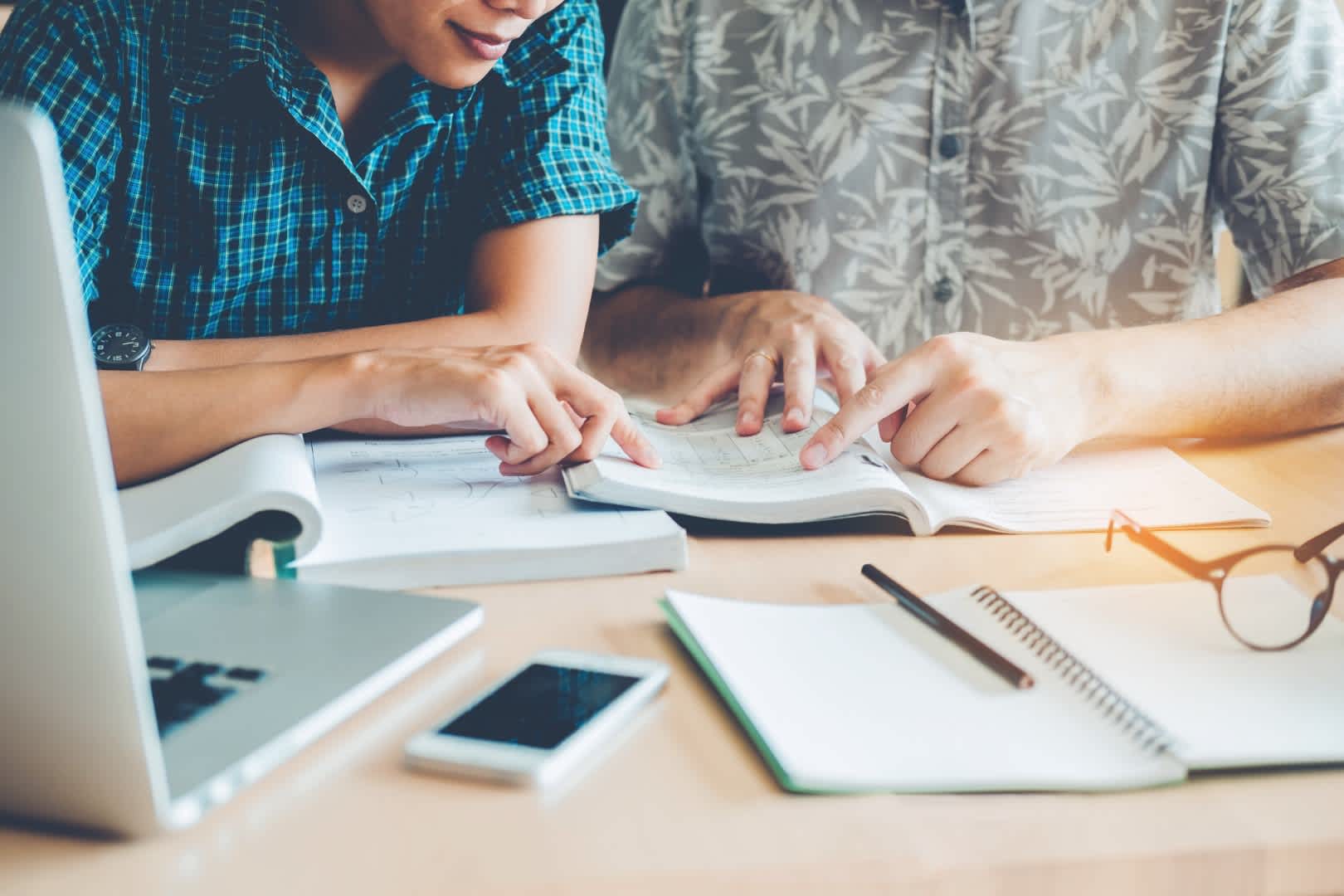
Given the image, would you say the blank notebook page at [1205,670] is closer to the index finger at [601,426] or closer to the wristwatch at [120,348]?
the index finger at [601,426]

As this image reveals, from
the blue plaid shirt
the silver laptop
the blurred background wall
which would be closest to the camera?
the silver laptop

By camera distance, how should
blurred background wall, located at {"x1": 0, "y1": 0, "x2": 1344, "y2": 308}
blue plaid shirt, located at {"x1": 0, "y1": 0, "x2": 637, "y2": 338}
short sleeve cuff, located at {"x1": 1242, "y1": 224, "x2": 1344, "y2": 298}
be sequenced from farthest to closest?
blurred background wall, located at {"x1": 0, "y1": 0, "x2": 1344, "y2": 308} < short sleeve cuff, located at {"x1": 1242, "y1": 224, "x2": 1344, "y2": 298} < blue plaid shirt, located at {"x1": 0, "y1": 0, "x2": 637, "y2": 338}

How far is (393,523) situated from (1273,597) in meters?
0.51

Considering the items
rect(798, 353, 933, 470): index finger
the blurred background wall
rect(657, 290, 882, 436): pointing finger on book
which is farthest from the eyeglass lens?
the blurred background wall

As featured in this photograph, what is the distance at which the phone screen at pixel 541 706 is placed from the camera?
0.49m

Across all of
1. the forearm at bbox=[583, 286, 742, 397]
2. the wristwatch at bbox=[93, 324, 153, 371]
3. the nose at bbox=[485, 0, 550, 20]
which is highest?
the nose at bbox=[485, 0, 550, 20]

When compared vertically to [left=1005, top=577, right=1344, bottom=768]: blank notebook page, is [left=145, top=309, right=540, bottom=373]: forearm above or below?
above

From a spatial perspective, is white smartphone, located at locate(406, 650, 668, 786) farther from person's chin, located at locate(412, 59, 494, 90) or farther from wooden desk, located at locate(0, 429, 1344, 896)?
person's chin, located at locate(412, 59, 494, 90)

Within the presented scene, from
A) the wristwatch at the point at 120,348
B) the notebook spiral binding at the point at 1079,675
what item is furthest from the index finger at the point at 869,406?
the wristwatch at the point at 120,348

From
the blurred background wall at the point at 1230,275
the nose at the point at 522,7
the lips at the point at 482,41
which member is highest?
the nose at the point at 522,7

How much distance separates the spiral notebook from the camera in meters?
0.48

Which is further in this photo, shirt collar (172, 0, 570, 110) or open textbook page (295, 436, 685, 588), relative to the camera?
shirt collar (172, 0, 570, 110)

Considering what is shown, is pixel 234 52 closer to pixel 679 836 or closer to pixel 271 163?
pixel 271 163

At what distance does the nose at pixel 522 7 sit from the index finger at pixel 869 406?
0.45m
